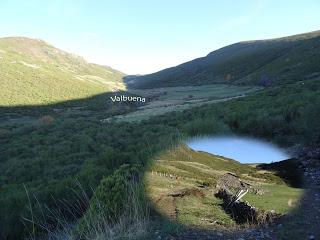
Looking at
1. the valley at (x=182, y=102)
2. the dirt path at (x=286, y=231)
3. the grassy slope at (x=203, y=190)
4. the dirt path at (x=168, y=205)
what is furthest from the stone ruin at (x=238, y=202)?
the valley at (x=182, y=102)

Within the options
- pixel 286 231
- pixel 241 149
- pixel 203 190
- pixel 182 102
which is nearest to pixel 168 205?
pixel 203 190

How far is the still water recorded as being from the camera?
13.5 m

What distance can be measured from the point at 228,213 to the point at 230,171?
3.28 m

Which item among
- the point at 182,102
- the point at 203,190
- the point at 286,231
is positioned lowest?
the point at 182,102

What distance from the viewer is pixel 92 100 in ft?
462

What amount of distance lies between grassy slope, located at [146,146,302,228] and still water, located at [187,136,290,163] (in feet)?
3.85

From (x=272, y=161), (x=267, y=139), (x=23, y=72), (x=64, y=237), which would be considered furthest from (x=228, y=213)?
(x=23, y=72)

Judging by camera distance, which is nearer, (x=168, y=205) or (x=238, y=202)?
(x=168, y=205)

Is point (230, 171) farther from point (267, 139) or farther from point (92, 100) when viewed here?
point (92, 100)

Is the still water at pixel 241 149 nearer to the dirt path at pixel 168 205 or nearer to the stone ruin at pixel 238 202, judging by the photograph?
the stone ruin at pixel 238 202

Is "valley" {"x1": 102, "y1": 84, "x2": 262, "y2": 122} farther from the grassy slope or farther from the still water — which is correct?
the grassy slope

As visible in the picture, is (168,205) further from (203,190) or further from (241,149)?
(241,149)

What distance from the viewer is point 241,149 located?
575 inches

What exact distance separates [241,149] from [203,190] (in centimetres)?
593
